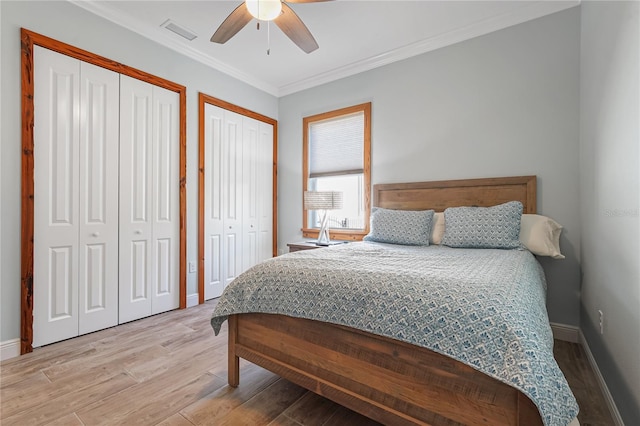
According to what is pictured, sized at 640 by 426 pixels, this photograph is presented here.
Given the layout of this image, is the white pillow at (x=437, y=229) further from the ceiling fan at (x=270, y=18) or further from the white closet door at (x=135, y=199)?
the white closet door at (x=135, y=199)

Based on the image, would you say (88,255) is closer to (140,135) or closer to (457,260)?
(140,135)

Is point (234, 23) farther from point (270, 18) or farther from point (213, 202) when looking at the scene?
point (213, 202)

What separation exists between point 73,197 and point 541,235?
3.72 metres

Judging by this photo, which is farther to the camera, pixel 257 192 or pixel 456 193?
pixel 257 192

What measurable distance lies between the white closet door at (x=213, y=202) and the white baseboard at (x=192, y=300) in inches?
5.2

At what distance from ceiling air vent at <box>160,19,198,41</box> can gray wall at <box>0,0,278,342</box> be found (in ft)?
0.76

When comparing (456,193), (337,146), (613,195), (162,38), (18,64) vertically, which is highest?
(162,38)

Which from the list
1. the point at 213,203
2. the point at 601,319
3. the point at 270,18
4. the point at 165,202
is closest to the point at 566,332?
the point at 601,319

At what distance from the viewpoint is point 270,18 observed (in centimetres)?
206

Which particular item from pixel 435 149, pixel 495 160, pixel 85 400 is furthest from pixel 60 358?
pixel 495 160

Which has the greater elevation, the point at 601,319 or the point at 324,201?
the point at 324,201

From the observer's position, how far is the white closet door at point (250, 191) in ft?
12.7

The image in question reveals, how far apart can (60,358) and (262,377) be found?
1.47m

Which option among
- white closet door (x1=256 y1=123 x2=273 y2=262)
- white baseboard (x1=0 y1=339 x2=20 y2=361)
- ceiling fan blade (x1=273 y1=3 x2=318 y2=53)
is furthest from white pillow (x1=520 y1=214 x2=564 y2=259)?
white baseboard (x1=0 y1=339 x2=20 y2=361)
